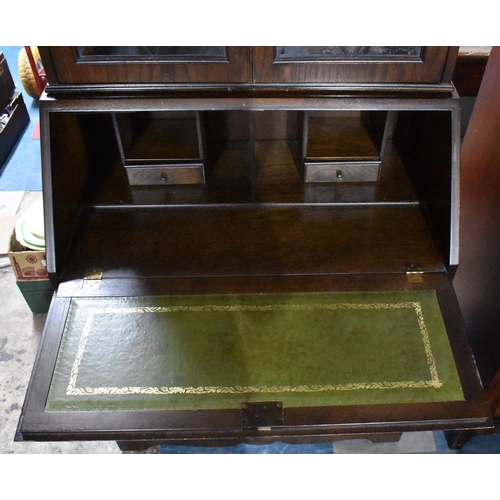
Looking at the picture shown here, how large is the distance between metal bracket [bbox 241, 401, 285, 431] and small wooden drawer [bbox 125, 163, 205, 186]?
67 cm

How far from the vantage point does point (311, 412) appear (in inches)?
42.4

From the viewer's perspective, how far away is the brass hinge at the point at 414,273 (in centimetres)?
127

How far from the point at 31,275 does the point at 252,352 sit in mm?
1133

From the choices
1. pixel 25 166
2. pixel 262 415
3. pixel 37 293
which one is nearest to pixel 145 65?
pixel 262 415

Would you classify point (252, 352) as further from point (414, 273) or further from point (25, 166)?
point (25, 166)

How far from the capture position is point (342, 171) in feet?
4.76

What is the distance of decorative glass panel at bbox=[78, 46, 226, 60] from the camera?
109cm

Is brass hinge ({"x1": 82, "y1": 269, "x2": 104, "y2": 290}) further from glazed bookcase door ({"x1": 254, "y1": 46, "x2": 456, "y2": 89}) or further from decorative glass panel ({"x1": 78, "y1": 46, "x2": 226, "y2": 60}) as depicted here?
glazed bookcase door ({"x1": 254, "y1": 46, "x2": 456, "y2": 89})

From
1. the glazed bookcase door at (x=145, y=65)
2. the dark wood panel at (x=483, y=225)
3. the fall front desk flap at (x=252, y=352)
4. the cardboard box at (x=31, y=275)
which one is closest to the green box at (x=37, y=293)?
the cardboard box at (x=31, y=275)

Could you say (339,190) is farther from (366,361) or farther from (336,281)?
(366,361)

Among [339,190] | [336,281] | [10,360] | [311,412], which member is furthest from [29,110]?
[311,412]

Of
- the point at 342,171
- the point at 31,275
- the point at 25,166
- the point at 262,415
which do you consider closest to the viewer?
the point at 262,415

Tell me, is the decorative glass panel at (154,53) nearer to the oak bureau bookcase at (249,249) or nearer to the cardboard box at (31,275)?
the oak bureau bookcase at (249,249)

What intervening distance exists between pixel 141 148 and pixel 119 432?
0.78 metres
